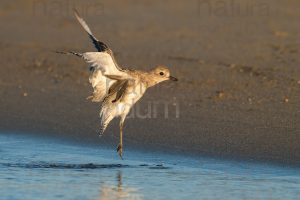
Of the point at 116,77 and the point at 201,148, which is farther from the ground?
the point at 116,77

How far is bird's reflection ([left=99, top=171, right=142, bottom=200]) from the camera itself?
24.4 ft

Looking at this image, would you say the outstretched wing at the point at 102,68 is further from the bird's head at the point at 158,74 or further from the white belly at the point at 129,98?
the bird's head at the point at 158,74

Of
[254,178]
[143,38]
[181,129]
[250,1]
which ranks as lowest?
[254,178]

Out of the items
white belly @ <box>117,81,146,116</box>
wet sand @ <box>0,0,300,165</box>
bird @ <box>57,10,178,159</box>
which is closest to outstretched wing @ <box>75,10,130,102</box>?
bird @ <box>57,10,178,159</box>

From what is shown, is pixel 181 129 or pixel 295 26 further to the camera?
pixel 295 26

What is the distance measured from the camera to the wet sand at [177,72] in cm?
962

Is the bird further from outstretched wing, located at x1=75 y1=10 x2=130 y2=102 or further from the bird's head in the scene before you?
the bird's head

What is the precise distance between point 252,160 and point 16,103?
156 inches

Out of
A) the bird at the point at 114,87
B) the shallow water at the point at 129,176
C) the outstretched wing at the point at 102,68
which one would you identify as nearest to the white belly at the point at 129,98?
the bird at the point at 114,87

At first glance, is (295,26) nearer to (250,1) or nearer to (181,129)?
(250,1)

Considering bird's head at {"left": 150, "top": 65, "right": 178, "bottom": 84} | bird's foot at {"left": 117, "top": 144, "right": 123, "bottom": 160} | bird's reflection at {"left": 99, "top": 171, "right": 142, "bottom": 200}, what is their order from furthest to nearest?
bird's head at {"left": 150, "top": 65, "right": 178, "bottom": 84} < bird's foot at {"left": 117, "top": 144, "right": 123, "bottom": 160} < bird's reflection at {"left": 99, "top": 171, "right": 142, "bottom": 200}

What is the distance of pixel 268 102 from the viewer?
35.9 ft

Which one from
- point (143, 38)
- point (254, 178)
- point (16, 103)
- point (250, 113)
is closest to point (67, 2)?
point (143, 38)

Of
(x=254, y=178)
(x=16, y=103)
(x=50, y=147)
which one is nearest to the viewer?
(x=254, y=178)
